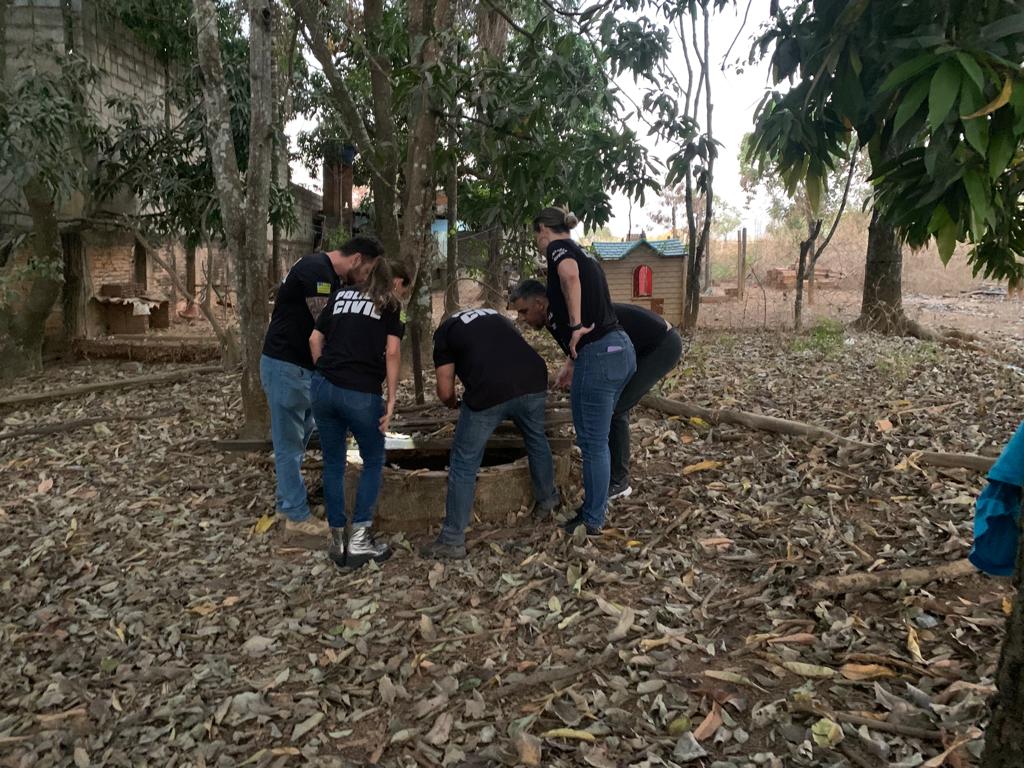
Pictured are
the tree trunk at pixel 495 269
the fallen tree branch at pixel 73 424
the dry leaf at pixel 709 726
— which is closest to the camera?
the dry leaf at pixel 709 726

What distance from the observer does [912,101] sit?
2.04 metres

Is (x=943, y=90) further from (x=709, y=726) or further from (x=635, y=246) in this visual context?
(x=635, y=246)

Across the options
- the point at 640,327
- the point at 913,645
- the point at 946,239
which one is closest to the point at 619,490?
the point at 640,327

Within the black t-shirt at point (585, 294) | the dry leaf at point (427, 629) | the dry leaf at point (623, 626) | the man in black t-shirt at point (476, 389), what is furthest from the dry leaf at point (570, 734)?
the black t-shirt at point (585, 294)

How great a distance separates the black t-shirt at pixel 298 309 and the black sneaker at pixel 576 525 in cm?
172

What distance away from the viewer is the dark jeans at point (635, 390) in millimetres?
4605

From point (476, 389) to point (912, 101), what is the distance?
97.4 inches

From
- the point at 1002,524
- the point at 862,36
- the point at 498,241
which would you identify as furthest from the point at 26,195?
the point at 1002,524

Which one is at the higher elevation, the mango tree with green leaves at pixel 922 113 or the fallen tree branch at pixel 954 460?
the mango tree with green leaves at pixel 922 113

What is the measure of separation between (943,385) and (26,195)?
986cm

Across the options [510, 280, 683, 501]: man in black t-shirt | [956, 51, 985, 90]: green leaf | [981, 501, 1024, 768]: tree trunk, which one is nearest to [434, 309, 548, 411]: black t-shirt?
[510, 280, 683, 501]: man in black t-shirt

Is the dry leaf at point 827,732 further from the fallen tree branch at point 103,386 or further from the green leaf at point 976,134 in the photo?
the fallen tree branch at point 103,386

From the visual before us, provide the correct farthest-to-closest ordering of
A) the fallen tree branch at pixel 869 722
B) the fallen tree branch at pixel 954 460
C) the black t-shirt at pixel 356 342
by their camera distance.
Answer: the fallen tree branch at pixel 954 460, the black t-shirt at pixel 356 342, the fallen tree branch at pixel 869 722

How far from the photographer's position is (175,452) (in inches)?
241
